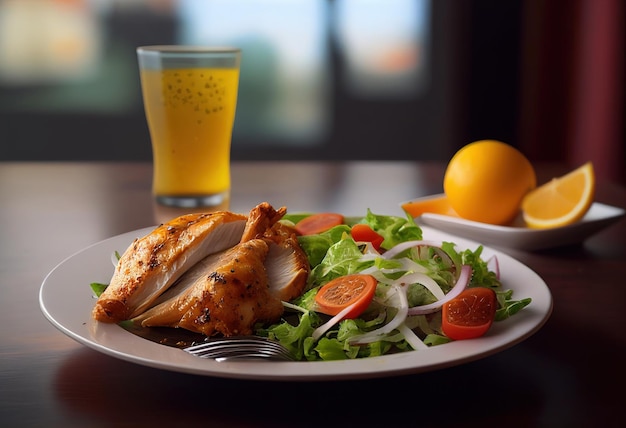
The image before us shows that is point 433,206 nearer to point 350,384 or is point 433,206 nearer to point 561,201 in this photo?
point 561,201

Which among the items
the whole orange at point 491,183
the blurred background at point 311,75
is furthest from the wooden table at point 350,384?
the blurred background at point 311,75

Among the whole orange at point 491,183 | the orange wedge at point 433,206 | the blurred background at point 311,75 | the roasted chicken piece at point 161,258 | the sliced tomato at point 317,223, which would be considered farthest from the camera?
the blurred background at point 311,75

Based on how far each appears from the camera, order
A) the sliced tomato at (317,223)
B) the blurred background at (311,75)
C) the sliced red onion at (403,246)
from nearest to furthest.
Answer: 1. the sliced red onion at (403,246)
2. the sliced tomato at (317,223)
3. the blurred background at (311,75)

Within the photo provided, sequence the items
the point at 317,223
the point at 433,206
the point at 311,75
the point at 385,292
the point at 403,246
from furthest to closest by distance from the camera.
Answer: the point at 311,75
the point at 433,206
the point at 317,223
the point at 403,246
the point at 385,292

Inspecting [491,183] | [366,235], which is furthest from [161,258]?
[491,183]

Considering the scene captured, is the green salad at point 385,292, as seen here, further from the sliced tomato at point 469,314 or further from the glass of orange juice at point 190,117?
the glass of orange juice at point 190,117

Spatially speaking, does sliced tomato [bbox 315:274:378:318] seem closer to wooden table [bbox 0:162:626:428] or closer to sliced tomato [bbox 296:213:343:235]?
wooden table [bbox 0:162:626:428]
